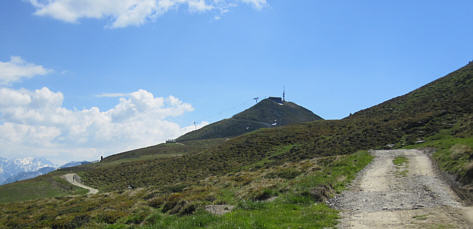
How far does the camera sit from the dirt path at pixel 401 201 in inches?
407

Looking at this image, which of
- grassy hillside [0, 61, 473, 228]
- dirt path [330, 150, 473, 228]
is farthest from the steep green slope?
dirt path [330, 150, 473, 228]

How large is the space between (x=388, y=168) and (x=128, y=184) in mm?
46027

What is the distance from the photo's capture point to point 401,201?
1360 centimetres

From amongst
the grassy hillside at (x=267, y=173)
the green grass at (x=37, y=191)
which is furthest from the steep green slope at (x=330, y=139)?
the green grass at (x=37, y=191)

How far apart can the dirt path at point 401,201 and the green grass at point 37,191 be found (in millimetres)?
49922

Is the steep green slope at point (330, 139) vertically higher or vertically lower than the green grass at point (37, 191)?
higher

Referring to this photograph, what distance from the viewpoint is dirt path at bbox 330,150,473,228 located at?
33.9ft

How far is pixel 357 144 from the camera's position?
43438 mm

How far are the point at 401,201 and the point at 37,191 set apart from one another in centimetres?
6074

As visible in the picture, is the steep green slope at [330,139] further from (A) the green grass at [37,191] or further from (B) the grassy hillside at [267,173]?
(A) the green grass at [37,191]

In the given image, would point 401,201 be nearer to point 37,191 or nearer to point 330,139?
point 330,139

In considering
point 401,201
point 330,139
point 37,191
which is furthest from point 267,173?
point 37,191

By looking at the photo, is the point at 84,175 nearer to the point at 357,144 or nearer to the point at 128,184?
the point at 128,184

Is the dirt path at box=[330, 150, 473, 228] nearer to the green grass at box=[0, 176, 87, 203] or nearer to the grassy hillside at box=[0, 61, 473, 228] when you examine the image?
the grassy hillside at box=[0, 61, 473, 228]
